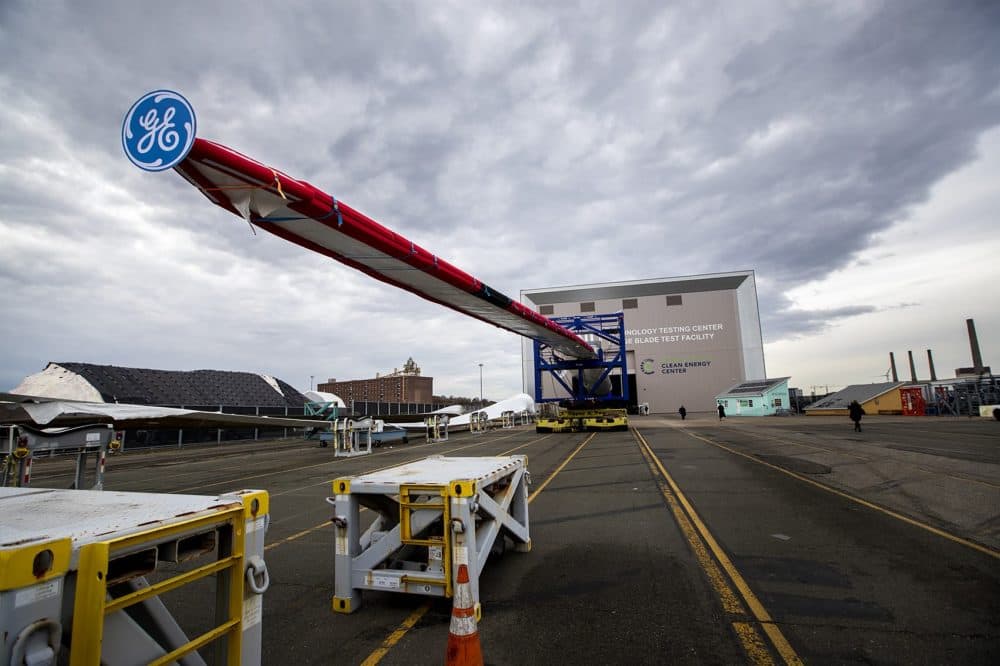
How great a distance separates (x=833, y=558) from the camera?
5488mm

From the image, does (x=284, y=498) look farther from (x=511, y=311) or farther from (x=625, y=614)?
(x=625, y=614)

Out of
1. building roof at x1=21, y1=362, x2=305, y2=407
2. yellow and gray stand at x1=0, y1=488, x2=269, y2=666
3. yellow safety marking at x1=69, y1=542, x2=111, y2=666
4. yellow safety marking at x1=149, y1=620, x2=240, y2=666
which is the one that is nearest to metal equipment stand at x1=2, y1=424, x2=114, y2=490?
yellow and gray stand at x1=0, y1=488, x2=269, y2=666

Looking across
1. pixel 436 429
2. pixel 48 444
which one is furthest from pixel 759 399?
pixel 48 444

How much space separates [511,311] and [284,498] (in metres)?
7.16

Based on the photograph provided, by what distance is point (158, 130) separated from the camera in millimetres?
4203

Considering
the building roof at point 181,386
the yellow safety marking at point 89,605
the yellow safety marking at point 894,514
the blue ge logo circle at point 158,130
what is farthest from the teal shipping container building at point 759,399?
the yellow safety marking at point 89,605

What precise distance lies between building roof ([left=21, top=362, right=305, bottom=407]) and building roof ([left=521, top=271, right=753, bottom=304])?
94.4ft

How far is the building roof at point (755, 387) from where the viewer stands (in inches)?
1726

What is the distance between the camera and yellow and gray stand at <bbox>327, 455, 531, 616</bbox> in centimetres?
393

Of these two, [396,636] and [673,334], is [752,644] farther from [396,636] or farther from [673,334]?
[673,334]

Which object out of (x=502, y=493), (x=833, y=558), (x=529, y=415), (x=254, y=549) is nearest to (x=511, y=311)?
(x=502, y=493)

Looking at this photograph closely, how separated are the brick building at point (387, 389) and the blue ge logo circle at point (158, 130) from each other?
309 ft

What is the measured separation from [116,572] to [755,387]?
50.6 meters

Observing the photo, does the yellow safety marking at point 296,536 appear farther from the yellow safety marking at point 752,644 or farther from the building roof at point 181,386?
the building roof at point 181,386
